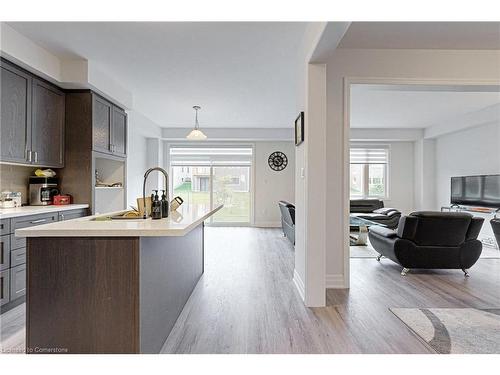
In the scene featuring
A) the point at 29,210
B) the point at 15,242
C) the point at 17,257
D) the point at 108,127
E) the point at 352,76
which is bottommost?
the point at 17,257

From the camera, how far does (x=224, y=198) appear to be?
27.5 ft

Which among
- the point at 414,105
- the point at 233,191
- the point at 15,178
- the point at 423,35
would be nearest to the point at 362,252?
the point at 414,105

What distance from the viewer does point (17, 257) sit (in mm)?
2785

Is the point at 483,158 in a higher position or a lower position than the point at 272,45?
lower

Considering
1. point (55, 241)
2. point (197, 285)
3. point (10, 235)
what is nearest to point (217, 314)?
point (197, 285)

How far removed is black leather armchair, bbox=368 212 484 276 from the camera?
3.52 m

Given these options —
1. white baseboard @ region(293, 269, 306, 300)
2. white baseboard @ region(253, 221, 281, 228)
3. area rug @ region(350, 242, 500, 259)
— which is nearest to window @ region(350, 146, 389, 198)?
white baseboard @ region(253, 221, 281, 228)

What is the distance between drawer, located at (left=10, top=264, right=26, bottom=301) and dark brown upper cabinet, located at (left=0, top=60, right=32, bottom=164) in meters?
1.05

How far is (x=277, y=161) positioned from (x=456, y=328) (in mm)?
6255

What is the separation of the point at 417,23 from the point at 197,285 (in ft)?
11.0

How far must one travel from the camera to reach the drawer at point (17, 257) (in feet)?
8.93

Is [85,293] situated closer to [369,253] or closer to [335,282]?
[335,282]
